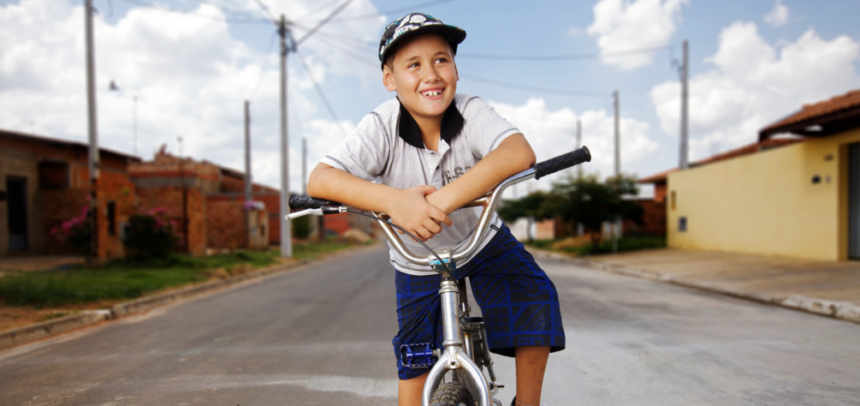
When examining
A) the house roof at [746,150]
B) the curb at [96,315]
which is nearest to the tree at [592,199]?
the house roof at [746,150]

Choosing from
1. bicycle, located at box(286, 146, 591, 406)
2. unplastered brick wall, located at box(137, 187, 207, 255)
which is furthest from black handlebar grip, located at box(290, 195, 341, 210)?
unplastered brick wall, located at box(137, 187, 207, 255)

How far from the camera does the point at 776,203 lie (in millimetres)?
12648

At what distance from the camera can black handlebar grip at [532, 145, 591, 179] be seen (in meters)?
1.57

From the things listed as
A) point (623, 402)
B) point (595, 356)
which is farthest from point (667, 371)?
point (623, 402)

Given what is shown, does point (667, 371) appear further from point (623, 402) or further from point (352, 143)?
point (352, 143)

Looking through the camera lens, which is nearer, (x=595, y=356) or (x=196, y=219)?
(x=595, y=356)

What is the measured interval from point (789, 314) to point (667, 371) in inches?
142

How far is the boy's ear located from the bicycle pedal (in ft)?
2.95

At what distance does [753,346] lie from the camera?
430 centimetres

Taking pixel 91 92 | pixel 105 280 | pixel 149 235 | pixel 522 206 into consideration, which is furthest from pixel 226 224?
pixel 522 206

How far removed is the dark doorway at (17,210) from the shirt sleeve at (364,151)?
17.2m

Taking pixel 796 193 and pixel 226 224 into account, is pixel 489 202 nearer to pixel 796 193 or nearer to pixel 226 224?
pixel 796 193

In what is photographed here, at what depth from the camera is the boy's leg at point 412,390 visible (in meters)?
1.79

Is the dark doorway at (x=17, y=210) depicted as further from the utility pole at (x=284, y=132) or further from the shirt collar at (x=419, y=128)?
the shirt collar at (x=419, y=128)
